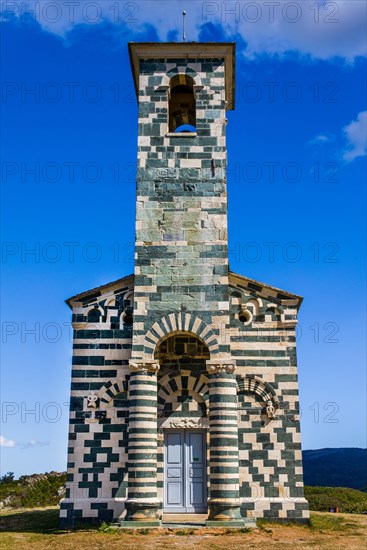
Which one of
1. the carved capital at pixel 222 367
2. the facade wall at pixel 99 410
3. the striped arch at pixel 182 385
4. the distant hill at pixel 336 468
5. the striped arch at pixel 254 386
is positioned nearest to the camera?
the carved capital at pixel 222 367

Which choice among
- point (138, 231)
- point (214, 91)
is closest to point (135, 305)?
point (138, 231)

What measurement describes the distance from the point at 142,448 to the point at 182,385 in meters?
2.92

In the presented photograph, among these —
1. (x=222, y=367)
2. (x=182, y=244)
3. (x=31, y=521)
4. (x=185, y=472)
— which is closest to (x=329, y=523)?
(x=185, y=472)

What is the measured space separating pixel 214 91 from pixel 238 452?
11438mm

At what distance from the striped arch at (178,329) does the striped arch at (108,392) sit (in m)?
2.04

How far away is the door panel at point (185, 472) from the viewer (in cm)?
1872

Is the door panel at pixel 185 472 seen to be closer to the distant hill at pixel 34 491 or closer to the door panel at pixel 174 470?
the door panel at pixel 174 470

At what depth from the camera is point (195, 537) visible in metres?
15.2

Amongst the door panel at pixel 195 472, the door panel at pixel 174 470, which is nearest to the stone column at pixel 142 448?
the door panel at pixel 174 470

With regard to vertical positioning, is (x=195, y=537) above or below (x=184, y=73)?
below

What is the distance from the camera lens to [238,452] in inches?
716

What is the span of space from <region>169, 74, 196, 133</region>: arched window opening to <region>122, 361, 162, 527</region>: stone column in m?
9.45

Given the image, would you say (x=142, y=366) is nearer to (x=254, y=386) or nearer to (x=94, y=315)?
(x=94, y=315)

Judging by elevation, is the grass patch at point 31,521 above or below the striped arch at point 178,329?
below
